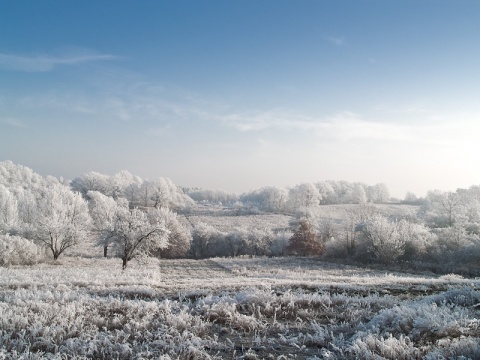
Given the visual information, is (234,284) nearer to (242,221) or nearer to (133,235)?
(133,235)

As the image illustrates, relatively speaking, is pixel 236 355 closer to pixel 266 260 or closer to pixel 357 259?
pixel 266 260

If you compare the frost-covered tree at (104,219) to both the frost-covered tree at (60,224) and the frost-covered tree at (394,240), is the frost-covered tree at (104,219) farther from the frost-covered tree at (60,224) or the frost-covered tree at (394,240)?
the frost-covered tree at (394,240)

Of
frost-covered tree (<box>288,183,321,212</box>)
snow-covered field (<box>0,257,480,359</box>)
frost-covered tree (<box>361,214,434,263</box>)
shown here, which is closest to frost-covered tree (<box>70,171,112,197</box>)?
frost-covered tree (<box>288,183,321,212</box>)

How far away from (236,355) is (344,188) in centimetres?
17296

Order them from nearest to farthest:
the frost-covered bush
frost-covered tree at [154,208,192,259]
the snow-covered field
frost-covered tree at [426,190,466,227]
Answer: the snow-covered field → the frost-covered bush → frost-covered tree at [154,208,192,259] → frost-covered tree at [426,190,466,227]

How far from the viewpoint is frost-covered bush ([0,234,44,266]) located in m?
42.1

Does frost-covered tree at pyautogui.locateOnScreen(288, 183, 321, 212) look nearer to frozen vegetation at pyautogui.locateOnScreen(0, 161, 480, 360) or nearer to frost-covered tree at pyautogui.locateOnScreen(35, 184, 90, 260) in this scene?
frozen vegetation at pyautogui.locateOnScreen(0, 161, 480, 360)

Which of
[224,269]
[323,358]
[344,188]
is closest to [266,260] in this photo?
[224,269]

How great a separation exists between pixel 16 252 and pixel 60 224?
1048cm

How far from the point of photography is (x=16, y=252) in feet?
143

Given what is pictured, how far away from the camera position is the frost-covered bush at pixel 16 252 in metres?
42.1

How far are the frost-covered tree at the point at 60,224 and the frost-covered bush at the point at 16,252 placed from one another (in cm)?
626

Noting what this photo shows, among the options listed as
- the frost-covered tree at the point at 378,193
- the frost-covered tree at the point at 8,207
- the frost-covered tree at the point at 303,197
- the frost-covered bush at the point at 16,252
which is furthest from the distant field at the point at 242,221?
the frost-covered tree at the point at 378,193

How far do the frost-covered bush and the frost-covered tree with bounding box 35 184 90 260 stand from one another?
626 cm
